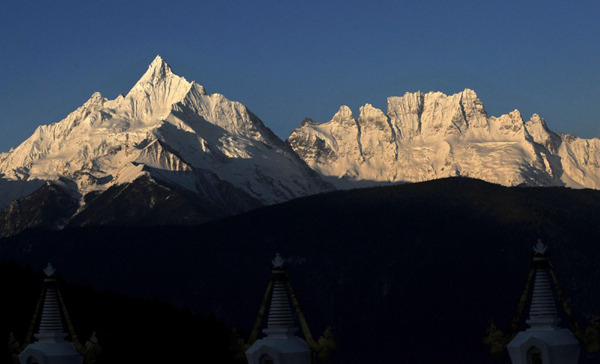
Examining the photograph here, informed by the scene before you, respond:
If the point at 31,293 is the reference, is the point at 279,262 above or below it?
below

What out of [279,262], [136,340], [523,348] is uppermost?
[136,340]

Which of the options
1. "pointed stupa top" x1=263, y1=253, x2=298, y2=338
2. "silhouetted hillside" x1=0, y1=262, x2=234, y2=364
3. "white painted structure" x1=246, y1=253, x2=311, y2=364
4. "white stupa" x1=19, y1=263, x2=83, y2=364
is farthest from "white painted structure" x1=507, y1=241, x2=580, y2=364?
"silhouetted hillside" x1=0, y1=262, x2=234, y2=364

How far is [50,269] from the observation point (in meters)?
73.7

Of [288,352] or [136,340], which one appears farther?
[136,340]

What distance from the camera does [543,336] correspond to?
65.4 m

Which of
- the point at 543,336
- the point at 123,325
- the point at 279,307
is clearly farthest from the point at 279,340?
the point at 123,325

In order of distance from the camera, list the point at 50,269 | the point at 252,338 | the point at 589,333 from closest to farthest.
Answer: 1. the point at 589,333
2. the point at 252,338
3. the point at 50,269

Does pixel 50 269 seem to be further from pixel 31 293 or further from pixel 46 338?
pixel 31 293

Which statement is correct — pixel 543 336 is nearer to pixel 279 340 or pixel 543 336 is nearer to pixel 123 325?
pixel 279 340

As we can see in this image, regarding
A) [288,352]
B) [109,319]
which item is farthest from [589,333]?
[109,319]

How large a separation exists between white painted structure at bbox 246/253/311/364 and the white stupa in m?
11.9

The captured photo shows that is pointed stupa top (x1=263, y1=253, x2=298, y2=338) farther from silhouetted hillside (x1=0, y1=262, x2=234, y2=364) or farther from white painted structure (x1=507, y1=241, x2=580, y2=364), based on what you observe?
silhouetted hillside (x1=0, y1=262, x2=234, y2=364)

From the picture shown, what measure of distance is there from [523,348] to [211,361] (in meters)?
78.1

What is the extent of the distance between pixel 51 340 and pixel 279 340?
14225mm
